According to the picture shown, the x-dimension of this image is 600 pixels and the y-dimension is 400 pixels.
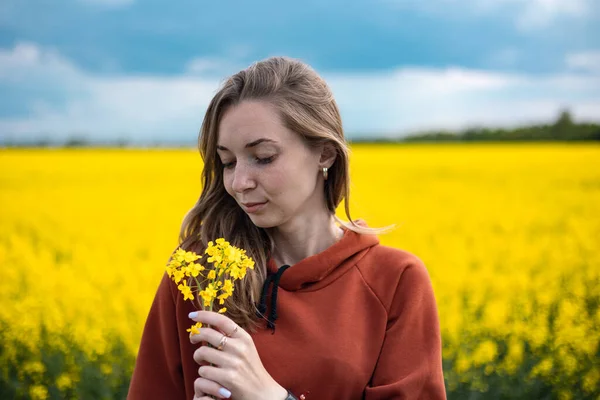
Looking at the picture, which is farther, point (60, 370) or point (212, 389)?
point (60, 370)

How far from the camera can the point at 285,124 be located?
1.88 m

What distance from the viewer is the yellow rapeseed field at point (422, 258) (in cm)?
411

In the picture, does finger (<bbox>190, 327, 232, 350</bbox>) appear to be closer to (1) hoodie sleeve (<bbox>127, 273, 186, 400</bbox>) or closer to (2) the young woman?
(2) the young woman

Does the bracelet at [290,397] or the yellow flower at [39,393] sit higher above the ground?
the bracelet at [290,397]

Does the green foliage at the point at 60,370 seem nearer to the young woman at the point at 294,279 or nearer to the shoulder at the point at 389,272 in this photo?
the young woman at the point at 294,279

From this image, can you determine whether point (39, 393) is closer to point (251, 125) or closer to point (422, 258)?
point (251, 125)

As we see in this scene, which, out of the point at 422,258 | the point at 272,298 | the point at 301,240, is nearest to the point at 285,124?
the point at 301,240

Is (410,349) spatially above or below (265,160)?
below

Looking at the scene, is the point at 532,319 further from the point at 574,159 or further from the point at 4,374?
the point at 574,159

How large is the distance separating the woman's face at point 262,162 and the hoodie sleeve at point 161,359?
39cm

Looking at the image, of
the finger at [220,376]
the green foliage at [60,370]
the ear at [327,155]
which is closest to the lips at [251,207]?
the ear at [327,155]

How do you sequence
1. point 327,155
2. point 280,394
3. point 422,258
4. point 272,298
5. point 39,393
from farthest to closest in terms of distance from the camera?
point 422,258
point 39,393
point 327,155
point 272,298
point 280,394

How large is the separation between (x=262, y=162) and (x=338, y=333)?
1.78 ft

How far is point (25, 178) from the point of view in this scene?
12.4m
